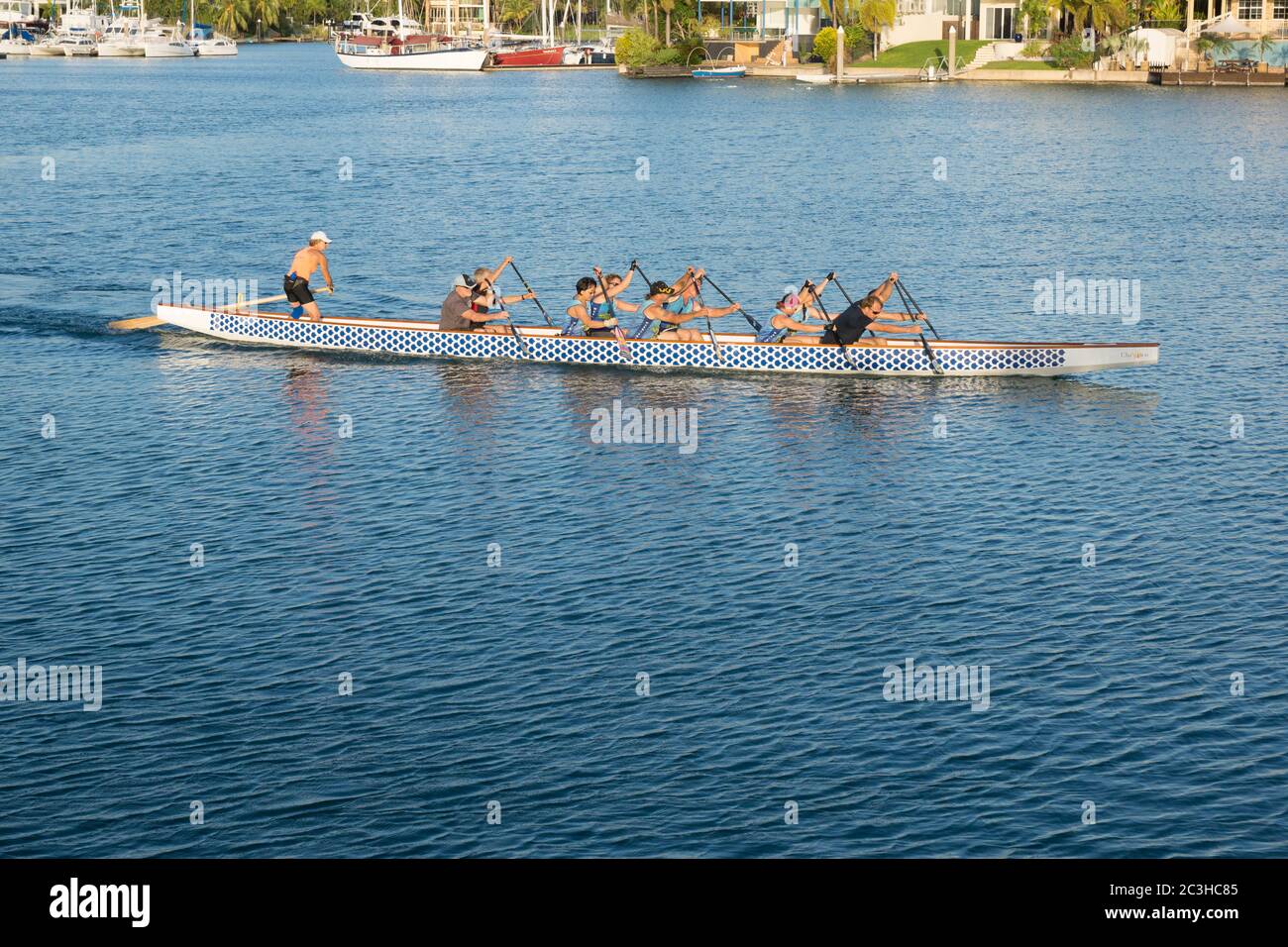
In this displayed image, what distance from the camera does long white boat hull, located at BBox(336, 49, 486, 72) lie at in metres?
193

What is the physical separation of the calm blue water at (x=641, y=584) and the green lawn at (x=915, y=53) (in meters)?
94.7

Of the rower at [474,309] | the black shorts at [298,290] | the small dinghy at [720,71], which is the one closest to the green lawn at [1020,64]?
the small dinghy at [720,71]

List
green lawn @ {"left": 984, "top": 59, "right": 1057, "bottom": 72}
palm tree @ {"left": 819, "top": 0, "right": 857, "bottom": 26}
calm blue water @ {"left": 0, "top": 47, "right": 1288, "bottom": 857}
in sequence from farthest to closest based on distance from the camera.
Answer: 1. palm tree @ {"left": 819, "top": 0, "right": 857, "bottom": 26}
2. green lawn @ {"left": 984, "top": 59, "right": 1057, "bottom": 72}
3. calm blue water @ {"left": 0, "top": 47, "right": 1288, "bottom": 857}

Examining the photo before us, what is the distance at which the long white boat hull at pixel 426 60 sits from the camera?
19300 cm

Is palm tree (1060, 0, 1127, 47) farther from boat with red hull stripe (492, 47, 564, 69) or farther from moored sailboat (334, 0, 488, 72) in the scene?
moored sailboat (334, 0, 488, 72)

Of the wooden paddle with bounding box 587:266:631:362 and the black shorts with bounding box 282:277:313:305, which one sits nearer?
the wooden paddle with bounding box 587:266:631:362

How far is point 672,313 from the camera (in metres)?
41.6

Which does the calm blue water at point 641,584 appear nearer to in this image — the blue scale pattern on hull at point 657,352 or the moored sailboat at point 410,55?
the blue scale pattern on hull at point 657,352

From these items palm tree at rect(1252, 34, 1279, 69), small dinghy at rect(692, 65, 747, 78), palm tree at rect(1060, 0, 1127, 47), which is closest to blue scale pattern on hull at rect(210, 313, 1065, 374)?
palm tree at rect(1252, 34, 1279, 69)

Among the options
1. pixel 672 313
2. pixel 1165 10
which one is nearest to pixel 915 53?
pixel 1165 10

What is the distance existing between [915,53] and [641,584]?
447 ft

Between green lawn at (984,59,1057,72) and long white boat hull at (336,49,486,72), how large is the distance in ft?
224
